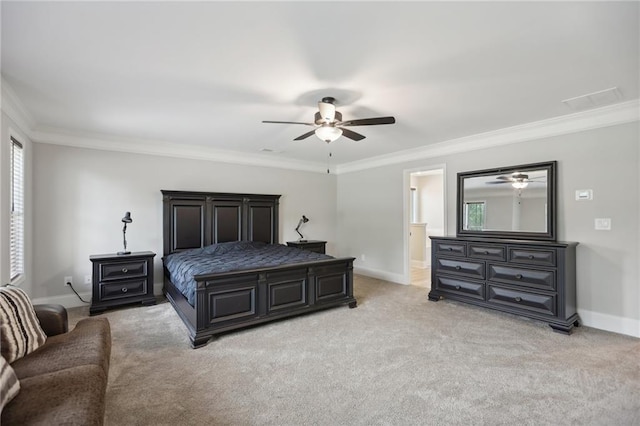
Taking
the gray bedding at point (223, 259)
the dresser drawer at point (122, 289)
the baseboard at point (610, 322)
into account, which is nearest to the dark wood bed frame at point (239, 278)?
the gray bedding at point (223, 259)

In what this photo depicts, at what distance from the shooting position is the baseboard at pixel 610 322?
3.09m

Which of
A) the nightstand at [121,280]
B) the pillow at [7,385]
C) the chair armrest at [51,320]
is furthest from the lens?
the nightstand at [121,280]

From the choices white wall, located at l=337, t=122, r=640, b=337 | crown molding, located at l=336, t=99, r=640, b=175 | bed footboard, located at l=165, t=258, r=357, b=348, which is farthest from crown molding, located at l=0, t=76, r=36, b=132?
white wall, located at l=337, t=122, r=640, b=337

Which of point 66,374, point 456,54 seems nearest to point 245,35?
point 456,54

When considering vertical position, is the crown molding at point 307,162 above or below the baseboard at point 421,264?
above

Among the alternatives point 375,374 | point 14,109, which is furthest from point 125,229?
point 375,374

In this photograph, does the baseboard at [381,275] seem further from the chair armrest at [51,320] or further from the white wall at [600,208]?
the chair armrest at [51,320]

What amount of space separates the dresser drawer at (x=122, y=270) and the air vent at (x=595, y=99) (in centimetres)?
535

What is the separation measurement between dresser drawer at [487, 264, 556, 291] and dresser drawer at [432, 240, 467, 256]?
0.38 meters

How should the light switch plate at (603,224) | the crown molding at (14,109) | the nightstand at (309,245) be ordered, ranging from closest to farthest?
the crown molding at (14,109) → the light switch plate at (603,224) → the nightstand at (309,245)

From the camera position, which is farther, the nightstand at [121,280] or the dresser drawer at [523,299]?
the nightstand at [121,280]

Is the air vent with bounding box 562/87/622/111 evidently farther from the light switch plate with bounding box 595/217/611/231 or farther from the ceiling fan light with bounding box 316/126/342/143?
the ceiling fan light with bounding box 316/126/342/143

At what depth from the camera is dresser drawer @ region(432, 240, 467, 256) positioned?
13.3 feet

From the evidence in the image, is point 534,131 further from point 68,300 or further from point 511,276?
point 68,300
